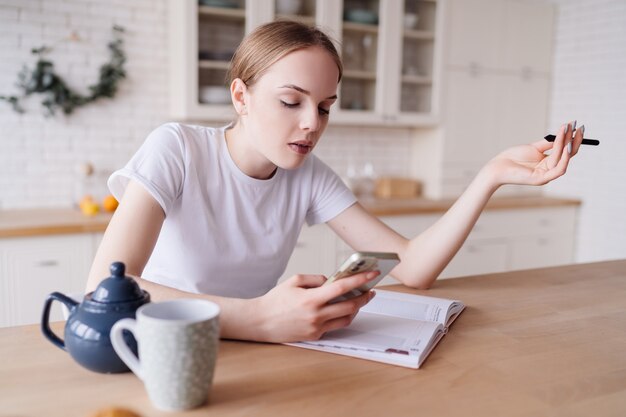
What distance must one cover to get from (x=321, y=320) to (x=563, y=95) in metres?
3.91

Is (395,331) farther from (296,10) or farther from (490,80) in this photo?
(490,80)

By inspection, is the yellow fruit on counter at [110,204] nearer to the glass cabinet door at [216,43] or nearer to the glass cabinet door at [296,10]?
the glass cabinet door at [216,43]

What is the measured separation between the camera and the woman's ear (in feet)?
4.73

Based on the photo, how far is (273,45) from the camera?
4.41 feet

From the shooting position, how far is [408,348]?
1018 millimetres

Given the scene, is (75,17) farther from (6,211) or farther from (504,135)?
(504,135)

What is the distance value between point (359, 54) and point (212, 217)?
251 cm

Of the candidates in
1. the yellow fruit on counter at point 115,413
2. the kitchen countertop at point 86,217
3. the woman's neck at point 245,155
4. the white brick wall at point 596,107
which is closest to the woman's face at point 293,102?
the woman's neck at point 245,155

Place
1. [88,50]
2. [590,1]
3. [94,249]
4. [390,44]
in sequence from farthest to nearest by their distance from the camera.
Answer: [590,1] → [390,44] → [88,50] → [94,249]

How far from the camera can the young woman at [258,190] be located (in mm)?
1301

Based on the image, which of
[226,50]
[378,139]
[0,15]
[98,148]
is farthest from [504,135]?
[0,15]

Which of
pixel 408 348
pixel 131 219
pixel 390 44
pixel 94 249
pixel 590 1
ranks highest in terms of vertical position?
pixel 590 1

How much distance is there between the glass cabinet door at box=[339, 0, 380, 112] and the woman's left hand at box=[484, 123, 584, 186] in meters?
2.22

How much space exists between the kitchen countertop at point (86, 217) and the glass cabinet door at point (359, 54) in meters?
0.69
